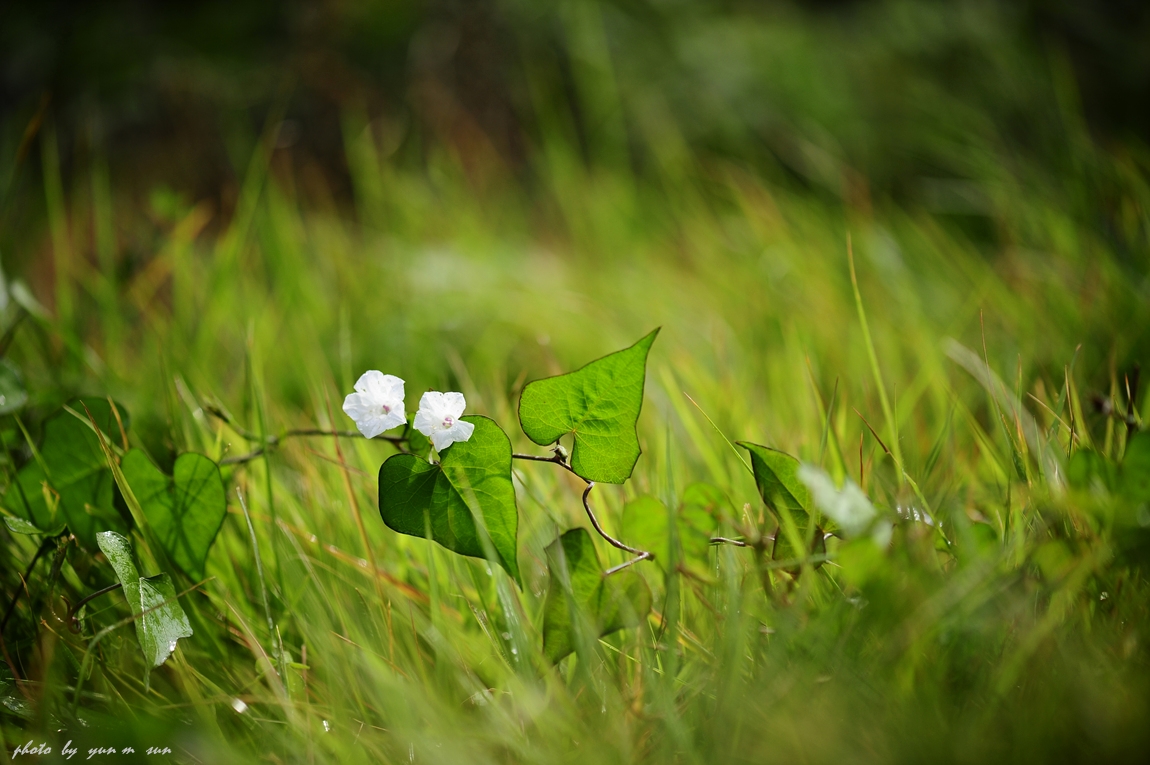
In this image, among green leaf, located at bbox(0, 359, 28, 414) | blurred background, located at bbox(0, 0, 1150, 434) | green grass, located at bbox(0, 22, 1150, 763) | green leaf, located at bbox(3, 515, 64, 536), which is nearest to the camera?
green grass, located at bbox(0, 22, 1150, 763)

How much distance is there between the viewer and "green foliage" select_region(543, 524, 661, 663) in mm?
415

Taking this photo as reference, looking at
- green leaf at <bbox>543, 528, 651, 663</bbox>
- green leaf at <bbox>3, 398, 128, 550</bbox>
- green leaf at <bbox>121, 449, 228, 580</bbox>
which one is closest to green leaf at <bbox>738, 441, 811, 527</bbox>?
green leaf at <bbox>543, 528, 651, 663</bbox>

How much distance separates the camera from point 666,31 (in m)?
2.44

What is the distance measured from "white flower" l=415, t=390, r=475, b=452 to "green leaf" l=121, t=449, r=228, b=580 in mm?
202

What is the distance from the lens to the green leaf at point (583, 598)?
0.41 m

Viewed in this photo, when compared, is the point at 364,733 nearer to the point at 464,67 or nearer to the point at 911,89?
the point at 911,89

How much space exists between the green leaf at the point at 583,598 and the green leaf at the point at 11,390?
0.56 metres

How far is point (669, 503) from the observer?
1.36ft

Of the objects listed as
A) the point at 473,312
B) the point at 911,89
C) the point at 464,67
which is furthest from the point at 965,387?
the point at 464,67

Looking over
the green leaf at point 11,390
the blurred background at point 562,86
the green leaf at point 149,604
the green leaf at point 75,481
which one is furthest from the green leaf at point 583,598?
the blurred background at point 562,86

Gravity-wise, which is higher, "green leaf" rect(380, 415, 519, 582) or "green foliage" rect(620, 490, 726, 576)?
"green leaf" rect(380, 415, 519, 582)

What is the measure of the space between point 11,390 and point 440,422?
1.67 feet

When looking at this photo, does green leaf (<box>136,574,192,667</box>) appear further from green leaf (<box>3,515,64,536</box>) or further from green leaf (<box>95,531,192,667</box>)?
green leaf (<box>3,515,64,536</box>)

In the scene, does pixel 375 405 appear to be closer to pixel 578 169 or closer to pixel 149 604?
pixel 149 604
